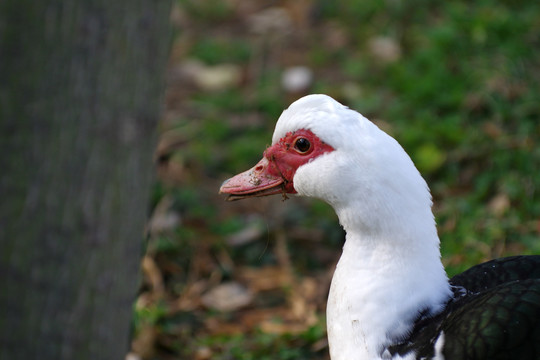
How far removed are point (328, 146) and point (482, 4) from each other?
359 cm

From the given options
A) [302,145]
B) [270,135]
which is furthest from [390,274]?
[270,135]

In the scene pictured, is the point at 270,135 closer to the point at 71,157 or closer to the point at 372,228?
the point at 372,228

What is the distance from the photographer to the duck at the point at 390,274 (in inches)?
77.1

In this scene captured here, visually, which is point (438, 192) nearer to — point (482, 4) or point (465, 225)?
point (465, 225)

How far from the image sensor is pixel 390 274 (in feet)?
6.86

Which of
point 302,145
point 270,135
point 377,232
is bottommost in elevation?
point 270,135

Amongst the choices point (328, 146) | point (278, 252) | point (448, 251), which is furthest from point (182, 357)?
point (328, 146)

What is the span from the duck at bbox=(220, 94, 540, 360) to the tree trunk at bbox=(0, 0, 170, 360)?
54 cm

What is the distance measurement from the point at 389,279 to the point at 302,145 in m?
0.45

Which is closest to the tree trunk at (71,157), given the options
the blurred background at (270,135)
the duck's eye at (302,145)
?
the duck's eye at (302,145)

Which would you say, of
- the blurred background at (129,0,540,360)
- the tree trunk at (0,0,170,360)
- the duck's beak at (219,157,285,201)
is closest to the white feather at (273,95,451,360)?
the duck's beak at (219,157,285,201)

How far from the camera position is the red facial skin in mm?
2207

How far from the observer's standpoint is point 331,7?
604cm

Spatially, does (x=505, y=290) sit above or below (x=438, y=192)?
above
